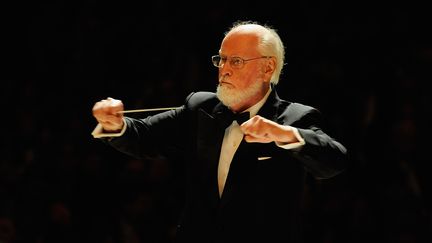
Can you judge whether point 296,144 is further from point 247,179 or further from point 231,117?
point 231,117

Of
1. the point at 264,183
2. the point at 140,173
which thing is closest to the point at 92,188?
the point at 140,173

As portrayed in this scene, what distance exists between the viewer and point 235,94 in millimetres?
2191

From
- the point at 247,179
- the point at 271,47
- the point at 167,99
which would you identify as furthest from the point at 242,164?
the point at 167,99

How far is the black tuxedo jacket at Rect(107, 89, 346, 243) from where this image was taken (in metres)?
2.04

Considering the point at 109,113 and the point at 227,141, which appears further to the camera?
the point at 227,141

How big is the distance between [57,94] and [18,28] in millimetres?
693

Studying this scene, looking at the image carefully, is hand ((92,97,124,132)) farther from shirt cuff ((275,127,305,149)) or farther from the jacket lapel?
shirt cuff ((275,127,305,149))

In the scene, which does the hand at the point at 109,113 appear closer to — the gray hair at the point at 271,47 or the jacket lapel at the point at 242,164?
the jacket lapel at the point at 242,164

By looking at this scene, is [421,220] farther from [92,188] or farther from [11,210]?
[11,210]

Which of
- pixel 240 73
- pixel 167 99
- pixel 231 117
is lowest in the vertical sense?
pixel 167 99

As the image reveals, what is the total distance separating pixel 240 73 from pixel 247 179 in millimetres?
356

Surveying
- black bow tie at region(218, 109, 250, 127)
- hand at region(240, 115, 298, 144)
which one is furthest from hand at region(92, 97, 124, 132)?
hand at region(240, 115, 298, 144)

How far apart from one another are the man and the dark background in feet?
6.44

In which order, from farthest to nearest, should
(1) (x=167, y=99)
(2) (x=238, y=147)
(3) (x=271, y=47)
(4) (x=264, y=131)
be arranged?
(1) (x=167, y=99), (3) (x=271, y=47), (2) (x=238, y=147), (4) (x=264, y=131)
